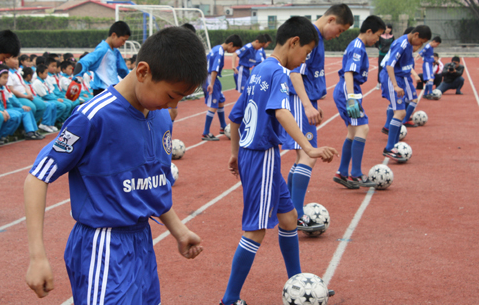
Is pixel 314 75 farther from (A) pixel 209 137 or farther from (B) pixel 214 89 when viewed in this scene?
(B) pixel 214 89

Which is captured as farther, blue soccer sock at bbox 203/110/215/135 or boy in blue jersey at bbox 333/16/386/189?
blue soccer sock at bbox 203/110/215/135

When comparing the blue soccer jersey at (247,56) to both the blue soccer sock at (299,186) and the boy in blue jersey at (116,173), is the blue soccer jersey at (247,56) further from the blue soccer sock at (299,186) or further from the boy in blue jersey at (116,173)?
the boy in blue jersey at (116,173)

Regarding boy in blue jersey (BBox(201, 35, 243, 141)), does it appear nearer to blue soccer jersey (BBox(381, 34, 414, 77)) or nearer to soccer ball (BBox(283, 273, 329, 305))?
blue soccer jersey (BBox(381, 34, 414, 77))

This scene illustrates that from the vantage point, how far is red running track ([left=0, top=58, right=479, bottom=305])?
3.75 m

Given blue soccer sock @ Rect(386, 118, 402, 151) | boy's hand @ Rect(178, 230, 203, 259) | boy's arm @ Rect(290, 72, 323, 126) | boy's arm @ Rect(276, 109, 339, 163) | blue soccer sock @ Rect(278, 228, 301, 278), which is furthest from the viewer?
blue soccer sock @ Rect(386, 118, 402, 151)

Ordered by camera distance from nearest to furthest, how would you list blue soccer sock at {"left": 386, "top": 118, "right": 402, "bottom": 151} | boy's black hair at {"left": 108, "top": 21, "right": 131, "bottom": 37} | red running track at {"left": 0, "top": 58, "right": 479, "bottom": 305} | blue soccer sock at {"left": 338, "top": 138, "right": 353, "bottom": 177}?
red running track at {"left": 0, "top": 58, "right": 479, "bottom": 305}, blue soccer sock at {"left": 338, "top": 138, "right": 353, "bottom": 177}, boy's black hair at {"left": 108, "top": 21, "right": 131, "bottom": 37}, blue soccer sock at {"left": 386, "top": 118, "right": 402, "bottom": 151}

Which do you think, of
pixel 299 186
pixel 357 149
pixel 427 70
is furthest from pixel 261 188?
pixel 427 70

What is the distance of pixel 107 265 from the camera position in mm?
1921

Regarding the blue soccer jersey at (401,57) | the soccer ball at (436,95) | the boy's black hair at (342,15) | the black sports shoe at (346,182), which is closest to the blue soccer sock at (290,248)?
the boy's black hair at (342,15)

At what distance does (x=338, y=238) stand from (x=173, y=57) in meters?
3.44

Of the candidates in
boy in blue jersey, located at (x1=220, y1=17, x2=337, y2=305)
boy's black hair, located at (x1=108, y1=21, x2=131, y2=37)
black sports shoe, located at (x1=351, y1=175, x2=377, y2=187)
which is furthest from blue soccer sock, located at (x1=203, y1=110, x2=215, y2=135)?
boy in blue jersey, located at (x1=220, y1=17, x2=337, y2=305)

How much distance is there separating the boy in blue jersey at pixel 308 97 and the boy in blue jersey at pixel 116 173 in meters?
2.58

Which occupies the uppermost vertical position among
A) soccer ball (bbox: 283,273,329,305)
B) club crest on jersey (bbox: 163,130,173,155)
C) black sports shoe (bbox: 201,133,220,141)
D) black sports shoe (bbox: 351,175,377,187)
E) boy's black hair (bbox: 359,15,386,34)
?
boy's black hair (bbox: 359,15,386,34)

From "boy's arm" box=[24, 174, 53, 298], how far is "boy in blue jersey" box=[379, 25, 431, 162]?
21.9ft
